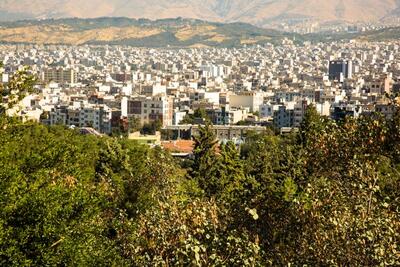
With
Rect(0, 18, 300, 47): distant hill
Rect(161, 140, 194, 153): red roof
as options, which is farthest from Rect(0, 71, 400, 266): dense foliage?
Rect(0, 18, 300, 47): distant hill

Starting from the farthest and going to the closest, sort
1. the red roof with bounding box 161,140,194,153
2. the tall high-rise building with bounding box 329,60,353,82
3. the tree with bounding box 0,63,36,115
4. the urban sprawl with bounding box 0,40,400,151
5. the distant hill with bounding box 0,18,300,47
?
the distant hill with bounding box 0,18,300,47
the tall high-rise building with bounding box 329,60,353,82
the urban sprawl with bounding box 0,40,400,151
the red roof with bounding box 161,140,194,153
the tree with bounding box 0,63,36,115

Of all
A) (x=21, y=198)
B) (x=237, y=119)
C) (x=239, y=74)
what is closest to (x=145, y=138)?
(x=237, y=119)

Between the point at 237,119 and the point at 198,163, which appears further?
the point at 237,119

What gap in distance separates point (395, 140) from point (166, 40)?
155 m

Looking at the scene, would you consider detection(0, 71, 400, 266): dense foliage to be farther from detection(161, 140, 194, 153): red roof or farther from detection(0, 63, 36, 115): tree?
detection(161, 140, 194, 153): red roof

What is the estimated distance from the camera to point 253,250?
6.16 m

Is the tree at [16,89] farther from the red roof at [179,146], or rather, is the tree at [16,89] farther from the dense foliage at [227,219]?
the red roof at [179,146]

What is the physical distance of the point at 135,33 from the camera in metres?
167

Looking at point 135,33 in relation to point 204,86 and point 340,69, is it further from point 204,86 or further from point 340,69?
point 204,86

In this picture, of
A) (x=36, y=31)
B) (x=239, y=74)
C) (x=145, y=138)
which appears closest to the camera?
(x=145, y=138)

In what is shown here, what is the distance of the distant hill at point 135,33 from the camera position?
157000 millimetres

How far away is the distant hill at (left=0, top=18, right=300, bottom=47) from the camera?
157000mm

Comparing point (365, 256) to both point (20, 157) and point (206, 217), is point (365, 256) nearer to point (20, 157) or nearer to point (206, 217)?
point (206, 217)

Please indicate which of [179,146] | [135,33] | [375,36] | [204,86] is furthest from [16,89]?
[135,33]
